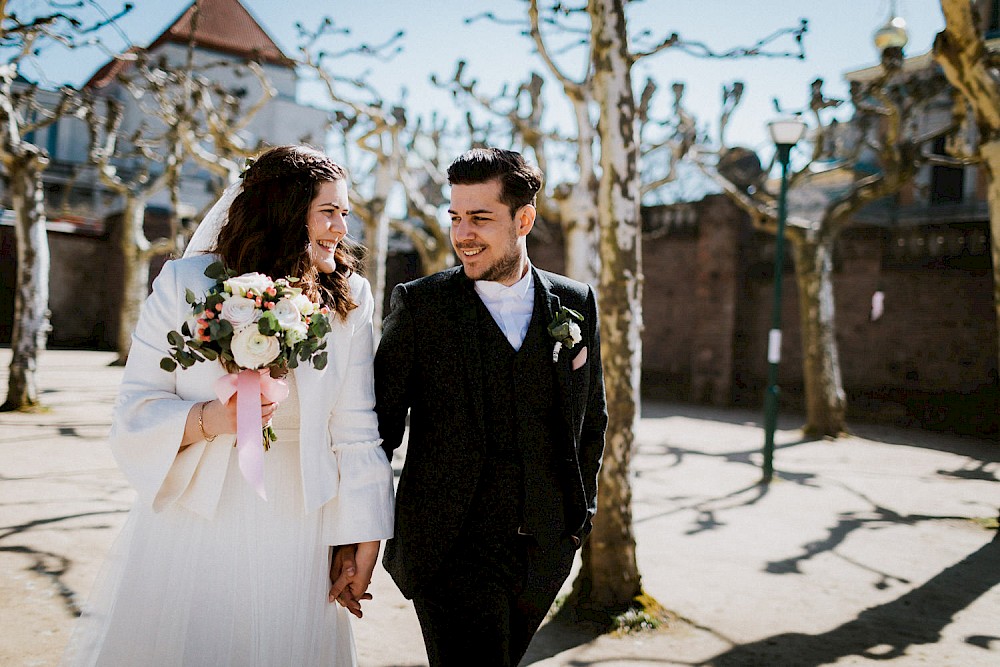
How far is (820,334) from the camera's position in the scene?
1320 cm

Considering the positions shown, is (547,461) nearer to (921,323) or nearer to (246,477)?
(246,477)

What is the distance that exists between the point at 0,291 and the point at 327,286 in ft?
90.1

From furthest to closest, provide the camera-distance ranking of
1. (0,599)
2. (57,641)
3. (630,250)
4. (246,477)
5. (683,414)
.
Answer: (683,414) < (630,250) < (0,599) < (57,641) < (246,477)

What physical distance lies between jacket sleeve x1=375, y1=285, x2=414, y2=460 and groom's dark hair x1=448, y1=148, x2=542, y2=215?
462mm

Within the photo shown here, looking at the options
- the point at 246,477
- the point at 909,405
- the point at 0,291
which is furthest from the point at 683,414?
the point at 0,291

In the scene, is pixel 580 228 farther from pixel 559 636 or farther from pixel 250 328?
pixel 250 328

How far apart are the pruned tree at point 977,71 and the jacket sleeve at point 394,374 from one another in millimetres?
6244

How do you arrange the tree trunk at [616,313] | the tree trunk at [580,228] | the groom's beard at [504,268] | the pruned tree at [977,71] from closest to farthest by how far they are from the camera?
the groom's beard at [504,268] → the tree trunk at [616,313] → the pruned tree at [977,71] → the tree trunk at [580,228]

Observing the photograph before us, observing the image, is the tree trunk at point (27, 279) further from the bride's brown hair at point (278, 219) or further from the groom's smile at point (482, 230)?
the groom's smile at point (482, 230)

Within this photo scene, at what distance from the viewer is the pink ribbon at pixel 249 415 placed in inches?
84.5

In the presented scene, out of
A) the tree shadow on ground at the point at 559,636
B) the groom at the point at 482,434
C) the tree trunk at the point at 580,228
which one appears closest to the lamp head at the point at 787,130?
the tree trunk at the point at 580,228

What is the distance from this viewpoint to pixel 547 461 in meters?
2.63

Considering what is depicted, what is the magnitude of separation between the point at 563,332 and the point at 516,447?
42cm

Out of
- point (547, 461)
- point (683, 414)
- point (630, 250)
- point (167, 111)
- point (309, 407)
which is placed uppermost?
point (167, 111)
